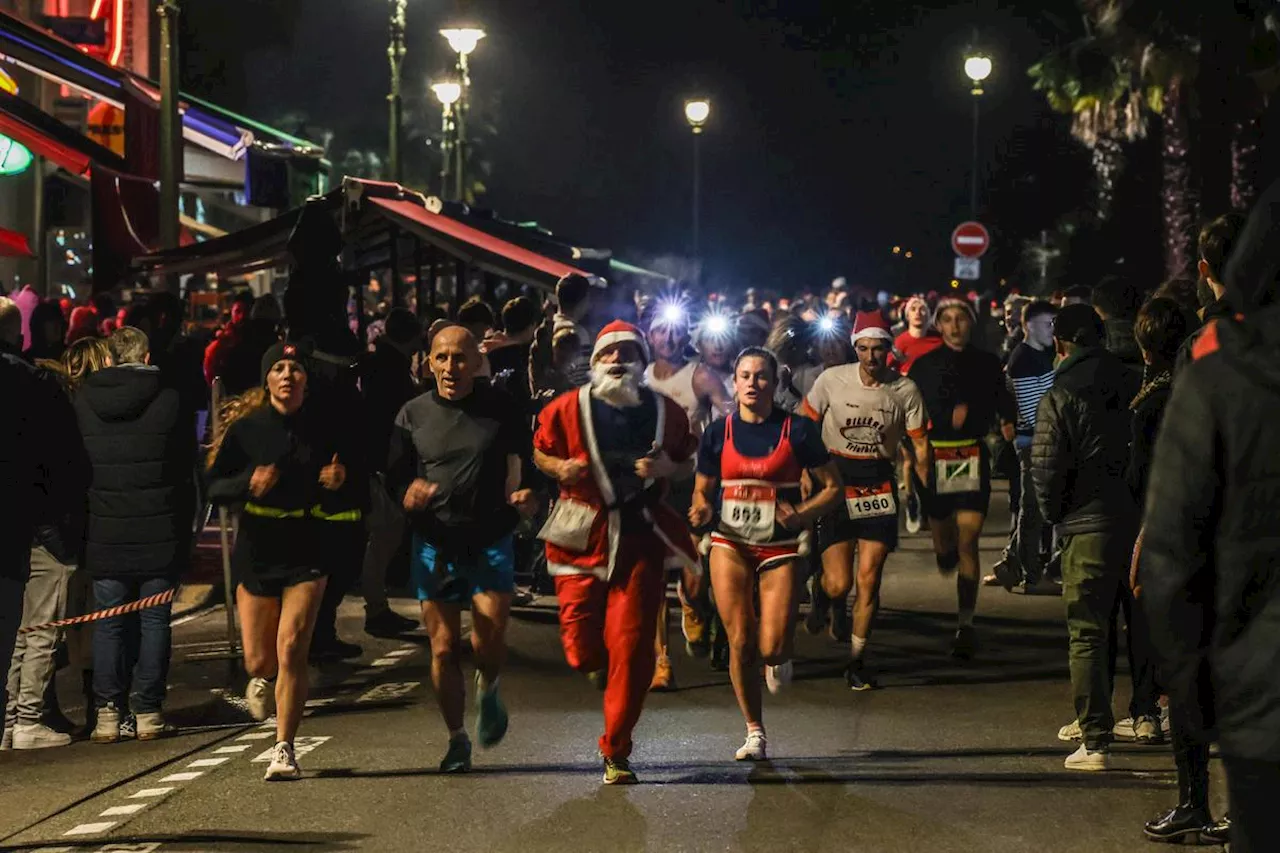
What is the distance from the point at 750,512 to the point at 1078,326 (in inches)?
63.5

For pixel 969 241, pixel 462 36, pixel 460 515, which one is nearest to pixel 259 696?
pixel 460 515

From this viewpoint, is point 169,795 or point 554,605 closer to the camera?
point 169,795

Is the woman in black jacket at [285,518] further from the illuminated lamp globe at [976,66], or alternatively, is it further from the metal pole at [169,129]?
the illuminated lamp globe at [976,66]

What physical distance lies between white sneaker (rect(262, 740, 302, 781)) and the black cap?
3.70m

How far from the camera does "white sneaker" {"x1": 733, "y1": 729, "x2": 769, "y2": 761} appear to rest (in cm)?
879

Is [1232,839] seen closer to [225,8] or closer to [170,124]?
[170,124]

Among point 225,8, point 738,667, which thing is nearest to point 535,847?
point 738,667

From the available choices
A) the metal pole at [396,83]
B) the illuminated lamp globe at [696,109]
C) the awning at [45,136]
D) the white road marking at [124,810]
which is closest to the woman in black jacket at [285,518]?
the white road marking at [124,810]

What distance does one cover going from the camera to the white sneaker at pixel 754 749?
8.79m

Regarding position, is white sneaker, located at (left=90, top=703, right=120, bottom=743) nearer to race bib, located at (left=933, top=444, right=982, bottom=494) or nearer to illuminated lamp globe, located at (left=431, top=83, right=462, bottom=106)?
race bib, located at (left=933, top=444, right=982, bottom=494)

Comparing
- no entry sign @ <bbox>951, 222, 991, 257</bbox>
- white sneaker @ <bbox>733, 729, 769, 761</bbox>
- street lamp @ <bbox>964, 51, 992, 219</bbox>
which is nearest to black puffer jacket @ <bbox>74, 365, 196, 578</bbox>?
white sneaker @ <bbox>733, 729, 769, 761</bbox>

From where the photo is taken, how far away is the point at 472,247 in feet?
56.5

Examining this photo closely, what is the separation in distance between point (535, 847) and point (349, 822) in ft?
2.76

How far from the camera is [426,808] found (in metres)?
7.97
